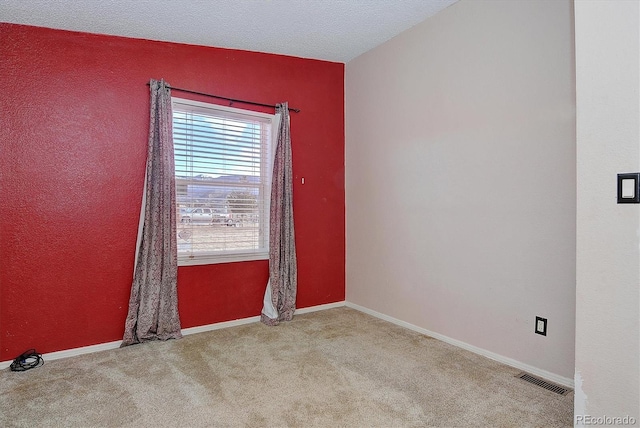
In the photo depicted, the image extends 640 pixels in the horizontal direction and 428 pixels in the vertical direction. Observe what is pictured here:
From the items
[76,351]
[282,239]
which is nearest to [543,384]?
[282,239]

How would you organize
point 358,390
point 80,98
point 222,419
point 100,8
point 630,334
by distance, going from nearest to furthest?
1. point 630,334
2. point 222,419
3. point 358,390
4. point 100,8
5. point 80,98

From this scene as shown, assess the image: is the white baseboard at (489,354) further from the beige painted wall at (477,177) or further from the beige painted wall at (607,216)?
the beige painted wall at (607,216)

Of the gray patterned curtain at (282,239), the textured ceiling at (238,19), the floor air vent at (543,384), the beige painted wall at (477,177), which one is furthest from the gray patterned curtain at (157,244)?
the floor air vent at (543,384)

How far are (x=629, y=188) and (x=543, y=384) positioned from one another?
148 centimetres

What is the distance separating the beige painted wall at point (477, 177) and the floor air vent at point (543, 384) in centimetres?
9

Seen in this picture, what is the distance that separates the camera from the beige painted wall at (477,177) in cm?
237

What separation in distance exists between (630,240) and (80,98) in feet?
11.7

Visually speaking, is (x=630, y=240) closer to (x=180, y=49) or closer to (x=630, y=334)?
(x=630, y=334)

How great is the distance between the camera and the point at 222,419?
76.2 inches

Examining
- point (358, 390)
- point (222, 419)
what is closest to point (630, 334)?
point (358, 390)

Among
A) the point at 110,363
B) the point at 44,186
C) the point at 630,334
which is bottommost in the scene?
the point at 110,363

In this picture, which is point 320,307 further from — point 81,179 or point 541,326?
point 81,179

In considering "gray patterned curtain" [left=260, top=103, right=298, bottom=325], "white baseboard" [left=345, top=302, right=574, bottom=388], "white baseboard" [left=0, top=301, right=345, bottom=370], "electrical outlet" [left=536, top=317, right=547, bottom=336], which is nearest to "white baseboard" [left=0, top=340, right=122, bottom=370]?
"white baseboard" [left=0, top=301, right=345, bottom=370]

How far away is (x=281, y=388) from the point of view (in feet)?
7.45
